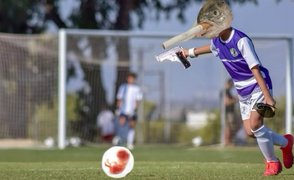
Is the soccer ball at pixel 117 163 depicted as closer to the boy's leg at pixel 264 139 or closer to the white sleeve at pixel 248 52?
the boy's leg at pixel 264 139

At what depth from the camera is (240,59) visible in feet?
30.3

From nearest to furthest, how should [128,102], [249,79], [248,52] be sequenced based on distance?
[248,52] → [249,79] → [128,102]

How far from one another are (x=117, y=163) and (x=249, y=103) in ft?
5.99

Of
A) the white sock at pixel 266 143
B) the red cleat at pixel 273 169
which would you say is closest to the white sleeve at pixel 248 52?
the white sock at pixel 266 143

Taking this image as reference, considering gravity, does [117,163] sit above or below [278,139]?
below

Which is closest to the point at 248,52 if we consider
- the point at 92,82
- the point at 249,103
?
the point at 249,103

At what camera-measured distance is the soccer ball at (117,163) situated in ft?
28.1

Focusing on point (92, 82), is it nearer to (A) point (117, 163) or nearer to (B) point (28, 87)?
(B) point (28, 87)

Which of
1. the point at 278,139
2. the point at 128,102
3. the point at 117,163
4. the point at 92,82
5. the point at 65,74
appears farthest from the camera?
the point at 92,82

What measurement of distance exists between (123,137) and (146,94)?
16.2ft

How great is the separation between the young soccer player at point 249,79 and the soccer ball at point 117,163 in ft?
5.35

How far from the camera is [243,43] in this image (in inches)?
359

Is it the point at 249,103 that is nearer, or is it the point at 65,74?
the point at 249,103

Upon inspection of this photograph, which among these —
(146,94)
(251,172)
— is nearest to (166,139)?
(146,94)
